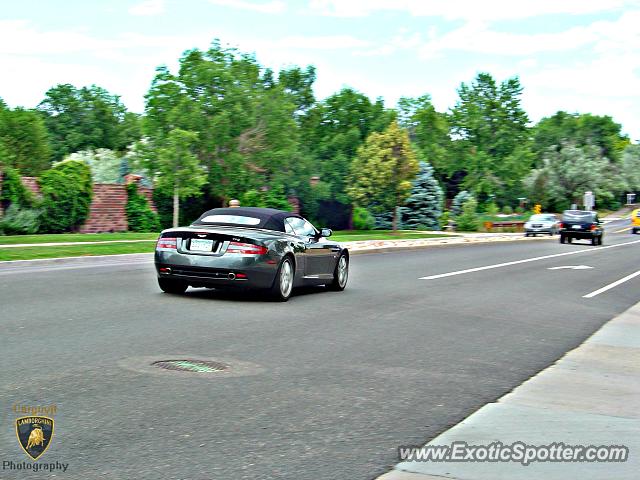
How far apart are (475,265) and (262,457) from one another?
71.6 feet

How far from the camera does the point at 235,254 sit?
44.7ft

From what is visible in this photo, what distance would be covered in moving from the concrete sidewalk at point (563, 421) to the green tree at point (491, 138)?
326 feet

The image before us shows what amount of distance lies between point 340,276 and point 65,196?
92.0 ft

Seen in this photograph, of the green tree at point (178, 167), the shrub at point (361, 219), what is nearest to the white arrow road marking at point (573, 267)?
the green tree at point (178, 167)

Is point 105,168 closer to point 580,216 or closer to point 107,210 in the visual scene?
point 107,210

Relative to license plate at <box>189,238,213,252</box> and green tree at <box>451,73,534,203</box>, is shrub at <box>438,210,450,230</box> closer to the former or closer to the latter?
green tree at <box>451,73,534,203</box>

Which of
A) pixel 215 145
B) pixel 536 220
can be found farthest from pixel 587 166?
pixel 215 145

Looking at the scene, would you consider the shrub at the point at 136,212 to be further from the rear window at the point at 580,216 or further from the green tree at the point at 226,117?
the rear window at the point at 580,216

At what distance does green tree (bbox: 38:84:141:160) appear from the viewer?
9556 cm

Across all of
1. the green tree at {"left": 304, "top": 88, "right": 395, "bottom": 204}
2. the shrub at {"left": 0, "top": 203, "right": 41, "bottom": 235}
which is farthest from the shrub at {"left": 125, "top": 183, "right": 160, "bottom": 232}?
the green tree at {"left": 304, "top": 88, "right": 395, "bottom": 204}

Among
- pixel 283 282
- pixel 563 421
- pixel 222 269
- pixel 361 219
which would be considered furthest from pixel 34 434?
pixel 361 219

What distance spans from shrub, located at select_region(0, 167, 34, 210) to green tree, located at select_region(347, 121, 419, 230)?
2418 cm

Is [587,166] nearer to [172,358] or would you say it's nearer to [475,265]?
[475,265]

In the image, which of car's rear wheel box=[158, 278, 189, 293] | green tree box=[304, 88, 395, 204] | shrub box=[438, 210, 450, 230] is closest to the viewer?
car's rear wheel box=[158, 278, 189, 293]
